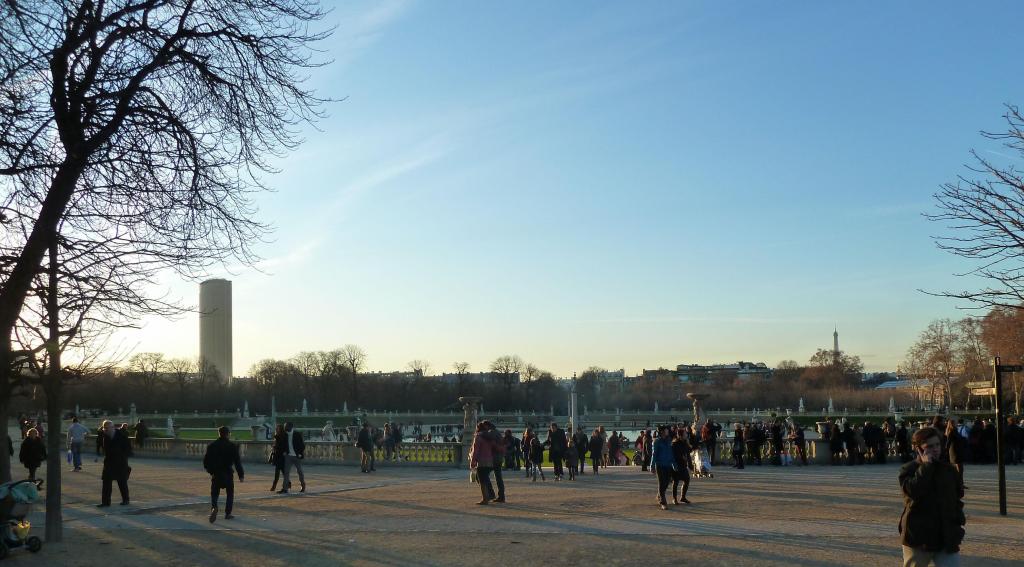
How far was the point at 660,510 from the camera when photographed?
16.3 metres

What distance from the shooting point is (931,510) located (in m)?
7.08

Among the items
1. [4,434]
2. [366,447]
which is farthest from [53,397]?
[366,447]

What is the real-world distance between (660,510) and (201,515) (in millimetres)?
8206

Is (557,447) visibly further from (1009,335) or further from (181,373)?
(181,373)

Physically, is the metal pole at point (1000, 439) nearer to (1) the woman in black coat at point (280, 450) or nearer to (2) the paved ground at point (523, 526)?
(2) the paved ground at point (523, 526)

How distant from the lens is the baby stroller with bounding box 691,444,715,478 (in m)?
24.5

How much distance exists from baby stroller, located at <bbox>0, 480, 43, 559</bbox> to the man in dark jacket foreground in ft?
34.2

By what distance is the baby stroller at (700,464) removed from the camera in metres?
A: 24.5

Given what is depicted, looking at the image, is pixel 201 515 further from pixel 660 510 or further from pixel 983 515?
pixel 983 515

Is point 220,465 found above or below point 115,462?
above

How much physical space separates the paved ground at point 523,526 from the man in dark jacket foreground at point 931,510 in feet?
11.7

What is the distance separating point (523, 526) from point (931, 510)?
8008 millimetres

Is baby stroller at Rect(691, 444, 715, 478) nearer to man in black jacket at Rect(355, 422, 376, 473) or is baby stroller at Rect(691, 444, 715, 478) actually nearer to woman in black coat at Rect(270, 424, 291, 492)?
man in black jacket at Rect(355, 422, 376, 473)

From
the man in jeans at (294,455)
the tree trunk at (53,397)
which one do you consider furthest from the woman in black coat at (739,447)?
the tree trunk at (53,397)
